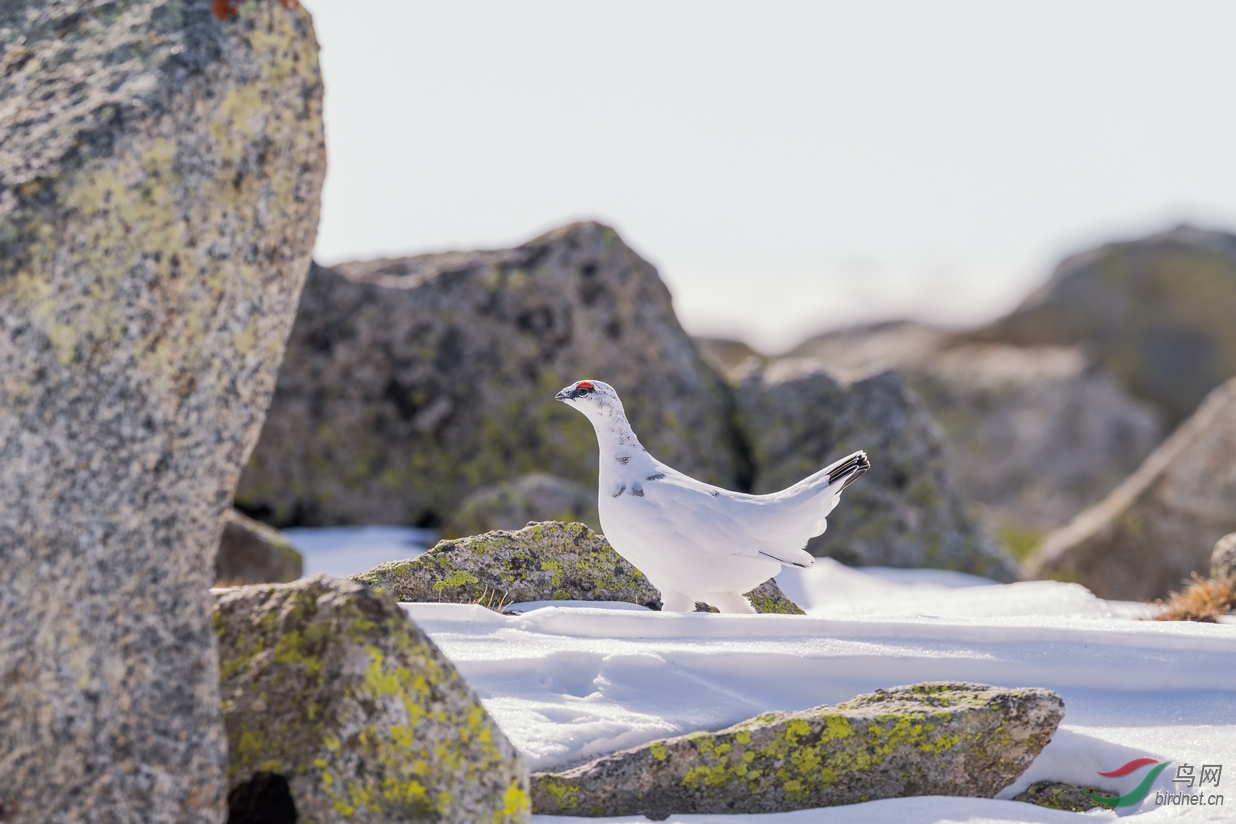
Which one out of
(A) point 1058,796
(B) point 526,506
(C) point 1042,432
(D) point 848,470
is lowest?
(C) point 1042,432

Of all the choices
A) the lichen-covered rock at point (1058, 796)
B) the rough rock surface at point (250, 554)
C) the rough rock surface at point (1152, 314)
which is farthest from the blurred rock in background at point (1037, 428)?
the lichen-covered rock at point (1058, 796)

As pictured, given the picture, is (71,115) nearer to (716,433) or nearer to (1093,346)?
(716,433)

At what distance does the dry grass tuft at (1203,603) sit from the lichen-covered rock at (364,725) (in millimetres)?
5629

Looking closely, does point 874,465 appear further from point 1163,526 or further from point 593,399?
point 593,399

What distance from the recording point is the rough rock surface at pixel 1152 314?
31031 millimetres

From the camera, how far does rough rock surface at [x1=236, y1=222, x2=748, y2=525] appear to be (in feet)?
48.4

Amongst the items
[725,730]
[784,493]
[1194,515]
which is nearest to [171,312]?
[725,730]

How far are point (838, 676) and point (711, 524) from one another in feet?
3.85

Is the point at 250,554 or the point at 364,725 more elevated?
the point at 364,725

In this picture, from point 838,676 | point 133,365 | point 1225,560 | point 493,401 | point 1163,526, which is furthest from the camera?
point 1163,526

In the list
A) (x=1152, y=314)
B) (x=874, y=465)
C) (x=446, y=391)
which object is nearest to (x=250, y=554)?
(x=446, y=391)

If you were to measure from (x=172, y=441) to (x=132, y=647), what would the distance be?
0.65 metres

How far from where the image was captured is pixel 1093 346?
32.2 metres

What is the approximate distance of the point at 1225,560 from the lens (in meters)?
8.77
